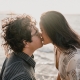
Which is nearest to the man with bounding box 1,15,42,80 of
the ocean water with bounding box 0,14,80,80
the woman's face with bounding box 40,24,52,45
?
the woman's face with bounding box 40,24,52,45

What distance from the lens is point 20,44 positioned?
1.58 metres

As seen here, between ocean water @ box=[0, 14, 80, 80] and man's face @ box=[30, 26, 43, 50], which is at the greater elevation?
man's face @ box=[30, 26, 43, 50]

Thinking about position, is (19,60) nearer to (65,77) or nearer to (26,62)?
(26,62)

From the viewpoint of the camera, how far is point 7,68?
1458mm

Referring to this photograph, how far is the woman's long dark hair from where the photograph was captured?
73.5 inches

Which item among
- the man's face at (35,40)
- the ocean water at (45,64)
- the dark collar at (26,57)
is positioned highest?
the man's face at (35,40)

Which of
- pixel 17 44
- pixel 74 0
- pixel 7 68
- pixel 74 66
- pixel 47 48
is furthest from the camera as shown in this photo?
pixel 74 0

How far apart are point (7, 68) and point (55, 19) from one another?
661mm

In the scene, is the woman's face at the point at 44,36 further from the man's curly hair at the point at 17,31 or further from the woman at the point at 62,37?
the man's curly hair at the point at 17,31

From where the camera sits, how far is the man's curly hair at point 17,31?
156cm

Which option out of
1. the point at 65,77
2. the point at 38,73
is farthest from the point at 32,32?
the point at 38,73

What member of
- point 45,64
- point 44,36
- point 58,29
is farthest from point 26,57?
point 45,64

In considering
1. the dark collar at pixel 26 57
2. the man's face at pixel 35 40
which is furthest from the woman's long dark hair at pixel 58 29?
the dark collar at pixel 26 57

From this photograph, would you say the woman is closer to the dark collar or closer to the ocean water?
the dark collar
